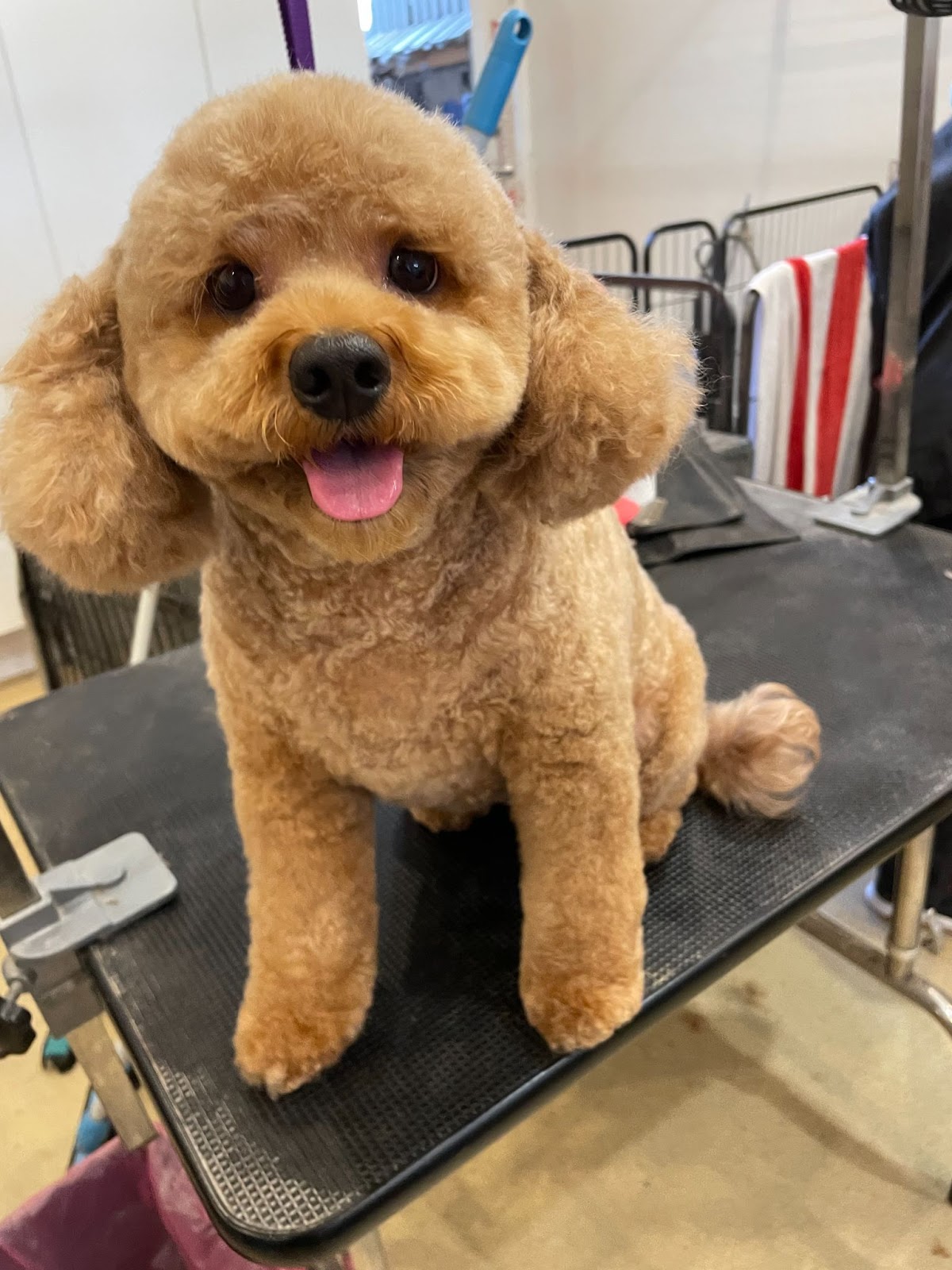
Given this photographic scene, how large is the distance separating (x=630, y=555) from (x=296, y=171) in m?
0.45

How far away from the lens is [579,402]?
59 centimetres

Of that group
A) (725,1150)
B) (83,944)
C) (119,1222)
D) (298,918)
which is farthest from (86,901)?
(725,1150)

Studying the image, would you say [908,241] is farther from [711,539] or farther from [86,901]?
[86,901]

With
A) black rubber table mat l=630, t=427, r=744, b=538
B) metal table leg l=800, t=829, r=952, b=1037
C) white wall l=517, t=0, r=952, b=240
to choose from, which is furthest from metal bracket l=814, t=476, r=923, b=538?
white wall l=517, t=0, r=952, b=240

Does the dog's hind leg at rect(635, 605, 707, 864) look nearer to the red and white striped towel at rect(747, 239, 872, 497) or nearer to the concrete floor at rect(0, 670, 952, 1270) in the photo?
the concrete floor at rect(0, 670, 952, 1270)

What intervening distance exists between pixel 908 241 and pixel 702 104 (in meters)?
2.12

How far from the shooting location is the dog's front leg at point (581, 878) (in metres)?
0.68

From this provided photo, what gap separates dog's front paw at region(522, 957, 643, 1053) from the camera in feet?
2.22

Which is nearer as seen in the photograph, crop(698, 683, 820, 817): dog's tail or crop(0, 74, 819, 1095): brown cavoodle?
crop(0, 74, 819, 1095): brown cavoodle

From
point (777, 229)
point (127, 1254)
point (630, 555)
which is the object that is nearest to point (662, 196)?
point (777, 229)

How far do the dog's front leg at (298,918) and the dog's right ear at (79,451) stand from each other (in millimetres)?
180

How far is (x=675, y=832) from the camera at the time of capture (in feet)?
2.89

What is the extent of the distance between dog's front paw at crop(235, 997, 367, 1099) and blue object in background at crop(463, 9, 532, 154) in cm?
86

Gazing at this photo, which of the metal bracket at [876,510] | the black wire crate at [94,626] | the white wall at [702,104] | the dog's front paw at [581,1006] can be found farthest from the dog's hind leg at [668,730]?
the white wall at [702,104]
